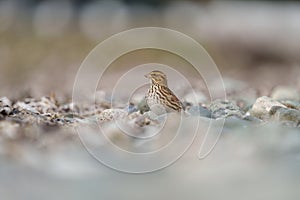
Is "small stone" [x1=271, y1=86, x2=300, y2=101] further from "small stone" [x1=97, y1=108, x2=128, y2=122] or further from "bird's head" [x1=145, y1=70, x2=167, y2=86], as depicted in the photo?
"small stone" [x1=97, y1=108, x2=128, y2=122]

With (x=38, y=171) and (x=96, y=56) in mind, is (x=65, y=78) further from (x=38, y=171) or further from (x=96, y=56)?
(x=38, y=171)

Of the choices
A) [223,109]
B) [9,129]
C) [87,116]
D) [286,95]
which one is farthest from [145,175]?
[286,95]

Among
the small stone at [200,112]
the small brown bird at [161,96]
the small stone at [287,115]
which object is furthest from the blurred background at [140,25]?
the small stone at [287,115]

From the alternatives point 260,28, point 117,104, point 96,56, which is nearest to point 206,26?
point 260,28

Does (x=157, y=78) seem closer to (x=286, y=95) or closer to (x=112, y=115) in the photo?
(x=112, y=115)

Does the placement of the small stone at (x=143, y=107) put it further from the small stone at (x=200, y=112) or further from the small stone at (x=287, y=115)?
the small stone at (x=287, y=115)

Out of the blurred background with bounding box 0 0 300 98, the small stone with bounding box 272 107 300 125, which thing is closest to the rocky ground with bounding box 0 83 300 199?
the small stone with bounding box 272 107 300 125
